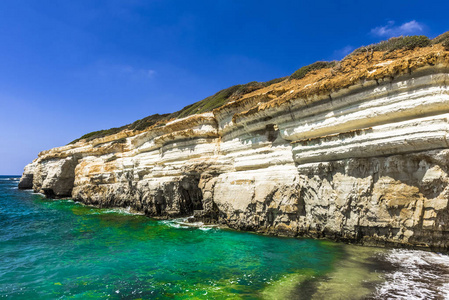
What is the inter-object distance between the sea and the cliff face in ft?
2.93

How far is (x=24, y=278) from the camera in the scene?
22.6 feet

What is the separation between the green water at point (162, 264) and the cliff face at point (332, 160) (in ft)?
3.71

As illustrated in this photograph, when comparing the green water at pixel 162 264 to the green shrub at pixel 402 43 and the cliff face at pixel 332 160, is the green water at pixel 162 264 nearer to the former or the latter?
the cliff face at pixel 332 160

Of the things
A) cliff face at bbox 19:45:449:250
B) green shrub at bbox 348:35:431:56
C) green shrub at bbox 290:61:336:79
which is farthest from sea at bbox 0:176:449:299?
green shrub at bbox 290:61:336:79

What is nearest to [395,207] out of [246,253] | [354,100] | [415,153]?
[415,153]

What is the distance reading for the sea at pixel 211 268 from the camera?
5.55m

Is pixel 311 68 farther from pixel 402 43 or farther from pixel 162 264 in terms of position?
pixel 162 264

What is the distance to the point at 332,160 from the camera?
9039 mm

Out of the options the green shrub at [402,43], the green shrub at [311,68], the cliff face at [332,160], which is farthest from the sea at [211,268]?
the green shrub at [311,68]

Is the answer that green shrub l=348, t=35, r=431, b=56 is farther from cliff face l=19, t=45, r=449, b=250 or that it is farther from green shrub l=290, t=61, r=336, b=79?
green shrub l=290, t=61, r=336, b=79

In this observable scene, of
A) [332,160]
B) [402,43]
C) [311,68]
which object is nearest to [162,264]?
[332,160]

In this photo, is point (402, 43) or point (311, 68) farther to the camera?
point (311, 68)

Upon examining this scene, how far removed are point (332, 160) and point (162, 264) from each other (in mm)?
6731

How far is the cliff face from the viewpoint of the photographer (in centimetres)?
711
